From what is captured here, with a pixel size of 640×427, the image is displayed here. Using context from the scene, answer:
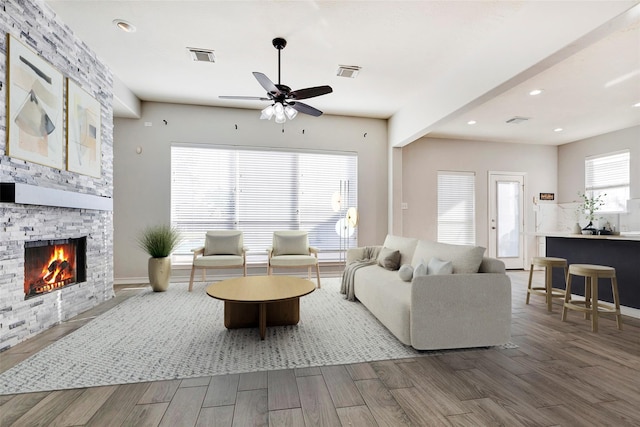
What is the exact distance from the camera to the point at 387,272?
3629 mm

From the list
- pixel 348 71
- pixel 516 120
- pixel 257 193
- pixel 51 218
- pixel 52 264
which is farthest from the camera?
pixel 257 193

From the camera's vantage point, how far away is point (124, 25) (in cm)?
312

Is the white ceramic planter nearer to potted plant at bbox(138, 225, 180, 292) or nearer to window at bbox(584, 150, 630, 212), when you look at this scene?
potted plant at bbox(138, 225, 180, 292)

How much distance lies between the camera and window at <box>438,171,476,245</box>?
260 inches

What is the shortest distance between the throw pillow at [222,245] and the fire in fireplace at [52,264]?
161 centimetres

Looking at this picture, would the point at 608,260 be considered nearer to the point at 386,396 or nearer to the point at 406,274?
the point at 406,274

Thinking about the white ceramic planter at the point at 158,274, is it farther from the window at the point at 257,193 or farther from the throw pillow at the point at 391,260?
the throw pillow at the point at 391,260

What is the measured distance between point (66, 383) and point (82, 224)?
2112 millimetres

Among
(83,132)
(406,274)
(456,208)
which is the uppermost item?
(83,132)

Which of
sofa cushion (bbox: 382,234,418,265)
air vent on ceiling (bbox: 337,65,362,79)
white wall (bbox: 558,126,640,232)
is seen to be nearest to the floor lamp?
sofa cushion (bbox: 382,234,418,265)

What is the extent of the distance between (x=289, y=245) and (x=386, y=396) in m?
3.34

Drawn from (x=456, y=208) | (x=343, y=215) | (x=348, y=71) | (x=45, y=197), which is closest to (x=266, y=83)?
(x=348, y=71)

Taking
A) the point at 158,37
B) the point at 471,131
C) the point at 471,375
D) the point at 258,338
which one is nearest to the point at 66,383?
the point at 258,338

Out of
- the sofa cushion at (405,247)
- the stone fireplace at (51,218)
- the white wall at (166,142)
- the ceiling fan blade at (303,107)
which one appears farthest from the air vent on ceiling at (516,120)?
the stone fireplace at (51,218)
